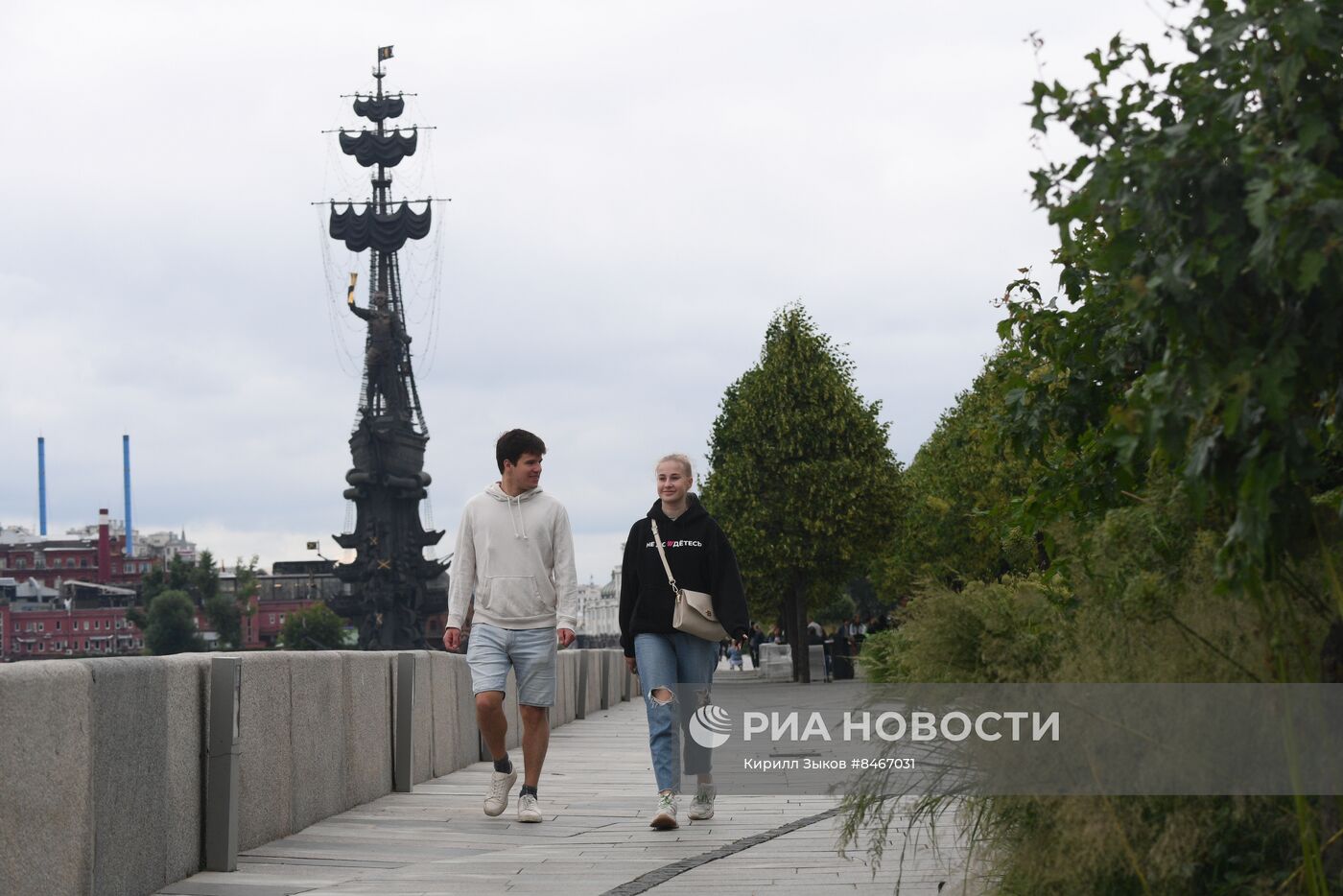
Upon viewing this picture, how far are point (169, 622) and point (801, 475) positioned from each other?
12781cm

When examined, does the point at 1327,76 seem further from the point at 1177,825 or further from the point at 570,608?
the point at 570,608

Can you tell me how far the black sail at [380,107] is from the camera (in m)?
118

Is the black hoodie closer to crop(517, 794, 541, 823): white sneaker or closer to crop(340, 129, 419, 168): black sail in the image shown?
crop(517, 794, 541, 823): white sneaker

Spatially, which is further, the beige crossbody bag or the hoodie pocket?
the hoodie pocket

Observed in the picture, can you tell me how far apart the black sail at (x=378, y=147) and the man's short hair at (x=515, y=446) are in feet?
359

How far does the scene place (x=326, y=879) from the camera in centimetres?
727

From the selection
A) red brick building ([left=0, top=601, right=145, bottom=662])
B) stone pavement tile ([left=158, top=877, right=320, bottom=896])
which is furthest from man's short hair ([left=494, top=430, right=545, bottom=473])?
red brick building ([left=0, top=601, right=145, bottom=662])

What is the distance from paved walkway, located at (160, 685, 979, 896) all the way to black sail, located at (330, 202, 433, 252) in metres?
109

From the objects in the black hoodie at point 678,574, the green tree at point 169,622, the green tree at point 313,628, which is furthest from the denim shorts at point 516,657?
the green tree at point 169,622

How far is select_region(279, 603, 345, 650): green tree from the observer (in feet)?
550

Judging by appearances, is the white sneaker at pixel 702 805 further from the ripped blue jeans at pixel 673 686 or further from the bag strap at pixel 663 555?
the bag strap at pixel 663 555

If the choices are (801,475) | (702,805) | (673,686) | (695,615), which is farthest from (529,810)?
(801,475)

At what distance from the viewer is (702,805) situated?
364 inches

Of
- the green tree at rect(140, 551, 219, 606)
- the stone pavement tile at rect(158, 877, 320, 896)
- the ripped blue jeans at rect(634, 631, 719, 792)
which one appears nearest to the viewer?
the stone pavement tile at rect(158, 877, 320, 896)
